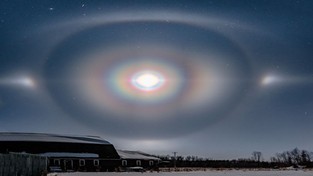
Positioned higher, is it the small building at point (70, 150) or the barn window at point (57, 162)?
the small building at point (70, 150)

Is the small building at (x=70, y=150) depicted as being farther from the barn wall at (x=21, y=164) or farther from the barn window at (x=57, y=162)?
the barn wall at (x=21, y=164)

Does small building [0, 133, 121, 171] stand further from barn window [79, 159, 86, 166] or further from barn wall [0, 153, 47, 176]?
barn wall [0, 153, 47, 176]

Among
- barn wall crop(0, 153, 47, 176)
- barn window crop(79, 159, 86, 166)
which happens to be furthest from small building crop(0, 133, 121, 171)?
barn wall crop(0, 153, 47, 176)

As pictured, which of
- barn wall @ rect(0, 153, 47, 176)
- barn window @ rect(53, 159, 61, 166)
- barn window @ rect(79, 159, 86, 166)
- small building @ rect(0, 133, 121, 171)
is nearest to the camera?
barn wall @ rect(0, 153, 47, 176)

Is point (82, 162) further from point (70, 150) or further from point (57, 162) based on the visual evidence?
point (70, 150)

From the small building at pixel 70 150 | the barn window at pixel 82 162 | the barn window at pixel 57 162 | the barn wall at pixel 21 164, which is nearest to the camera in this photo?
the barn wall at pixel 21 164

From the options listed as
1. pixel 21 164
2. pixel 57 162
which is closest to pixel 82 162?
pixel 57 162

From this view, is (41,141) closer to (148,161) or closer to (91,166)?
(91,166)

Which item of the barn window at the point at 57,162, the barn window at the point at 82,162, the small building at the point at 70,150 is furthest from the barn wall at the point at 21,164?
the small building at the point at 70,150

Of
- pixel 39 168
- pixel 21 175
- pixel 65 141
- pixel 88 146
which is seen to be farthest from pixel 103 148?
pixel 21 175
